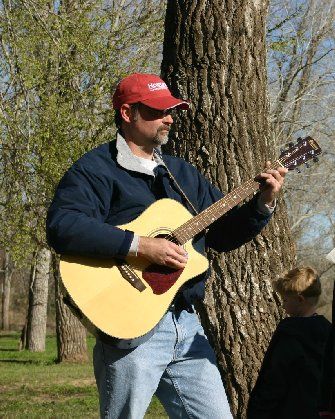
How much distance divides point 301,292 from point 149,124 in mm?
1348

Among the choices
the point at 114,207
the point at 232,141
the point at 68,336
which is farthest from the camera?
the point at 68,336

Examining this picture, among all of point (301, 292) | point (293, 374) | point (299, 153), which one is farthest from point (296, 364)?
point (299, 153)

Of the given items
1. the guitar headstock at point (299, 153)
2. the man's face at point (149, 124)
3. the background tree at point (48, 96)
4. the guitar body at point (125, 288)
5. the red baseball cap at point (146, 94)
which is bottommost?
the guitar body at point (125, 288)

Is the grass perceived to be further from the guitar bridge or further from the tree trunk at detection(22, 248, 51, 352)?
the guitar bridge

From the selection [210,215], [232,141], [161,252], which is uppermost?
[232,141]

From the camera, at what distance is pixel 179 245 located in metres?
3.88

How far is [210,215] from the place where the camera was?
13.1ft

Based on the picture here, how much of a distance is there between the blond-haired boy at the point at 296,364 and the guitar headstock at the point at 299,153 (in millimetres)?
762

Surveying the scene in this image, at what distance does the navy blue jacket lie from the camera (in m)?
3.61

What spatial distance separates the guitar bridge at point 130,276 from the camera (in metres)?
3.71

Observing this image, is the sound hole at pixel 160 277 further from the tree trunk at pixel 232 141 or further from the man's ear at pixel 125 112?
the tree trunk at pixel 232 141

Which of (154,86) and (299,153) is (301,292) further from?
(154,86)

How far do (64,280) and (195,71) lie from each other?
247 centimetres

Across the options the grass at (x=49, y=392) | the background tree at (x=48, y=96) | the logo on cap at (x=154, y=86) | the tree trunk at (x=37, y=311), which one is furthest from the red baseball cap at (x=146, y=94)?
the tree trunk at (x=37, y=311)
